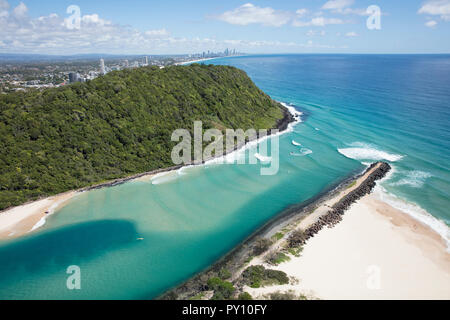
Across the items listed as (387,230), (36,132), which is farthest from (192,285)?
(36,132)

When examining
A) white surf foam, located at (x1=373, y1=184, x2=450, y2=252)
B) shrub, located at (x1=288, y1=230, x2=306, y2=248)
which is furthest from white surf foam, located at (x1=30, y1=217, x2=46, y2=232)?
white surf foam, located at (x1=373, y1=184, x2=450, y2=252)

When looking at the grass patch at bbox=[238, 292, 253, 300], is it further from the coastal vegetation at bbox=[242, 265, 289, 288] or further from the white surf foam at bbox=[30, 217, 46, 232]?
the white surf foam at bbox=[30, 217, 46, 232]

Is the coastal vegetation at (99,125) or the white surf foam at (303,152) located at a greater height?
the coastal vegetation at (99,125)

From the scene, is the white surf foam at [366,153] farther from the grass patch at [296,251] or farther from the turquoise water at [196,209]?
the grass patch at [296,251]

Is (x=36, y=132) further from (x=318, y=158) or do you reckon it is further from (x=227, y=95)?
(x=318, y=158)
